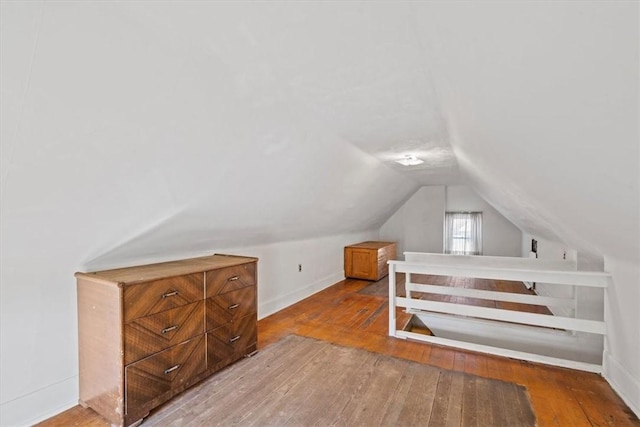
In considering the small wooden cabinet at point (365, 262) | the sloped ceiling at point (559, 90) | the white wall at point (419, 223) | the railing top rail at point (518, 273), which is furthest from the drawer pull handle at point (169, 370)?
the white wall at point (419, 223)

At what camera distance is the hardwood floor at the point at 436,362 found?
1980mm

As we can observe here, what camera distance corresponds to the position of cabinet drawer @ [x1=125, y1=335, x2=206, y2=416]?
1899 millimetres

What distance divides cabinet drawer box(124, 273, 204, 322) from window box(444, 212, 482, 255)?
6763 millimetres

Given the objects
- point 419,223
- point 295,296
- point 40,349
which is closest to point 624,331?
point 295,296

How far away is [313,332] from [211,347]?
1.29 meters

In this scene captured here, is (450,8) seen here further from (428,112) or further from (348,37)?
(428,112)

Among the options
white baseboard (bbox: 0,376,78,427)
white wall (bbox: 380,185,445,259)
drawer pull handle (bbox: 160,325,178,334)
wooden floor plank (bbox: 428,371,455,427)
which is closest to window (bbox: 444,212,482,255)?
white wall (bbox: 380,185,445,259)

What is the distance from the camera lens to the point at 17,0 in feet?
3.17

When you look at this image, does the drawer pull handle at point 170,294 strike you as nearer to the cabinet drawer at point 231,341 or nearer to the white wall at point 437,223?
the cabinet drawer at point 231,341

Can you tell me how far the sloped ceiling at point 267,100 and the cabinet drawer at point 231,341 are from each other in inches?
36.4

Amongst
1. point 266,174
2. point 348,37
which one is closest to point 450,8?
point 348,37

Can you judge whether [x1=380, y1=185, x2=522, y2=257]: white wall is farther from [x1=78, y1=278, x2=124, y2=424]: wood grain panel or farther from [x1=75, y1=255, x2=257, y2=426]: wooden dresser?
[x1=78, y1=278, x2=124, y2=424]: wood grain panel

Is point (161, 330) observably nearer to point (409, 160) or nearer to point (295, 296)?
point (295, 296)

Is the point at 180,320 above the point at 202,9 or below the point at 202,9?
below
